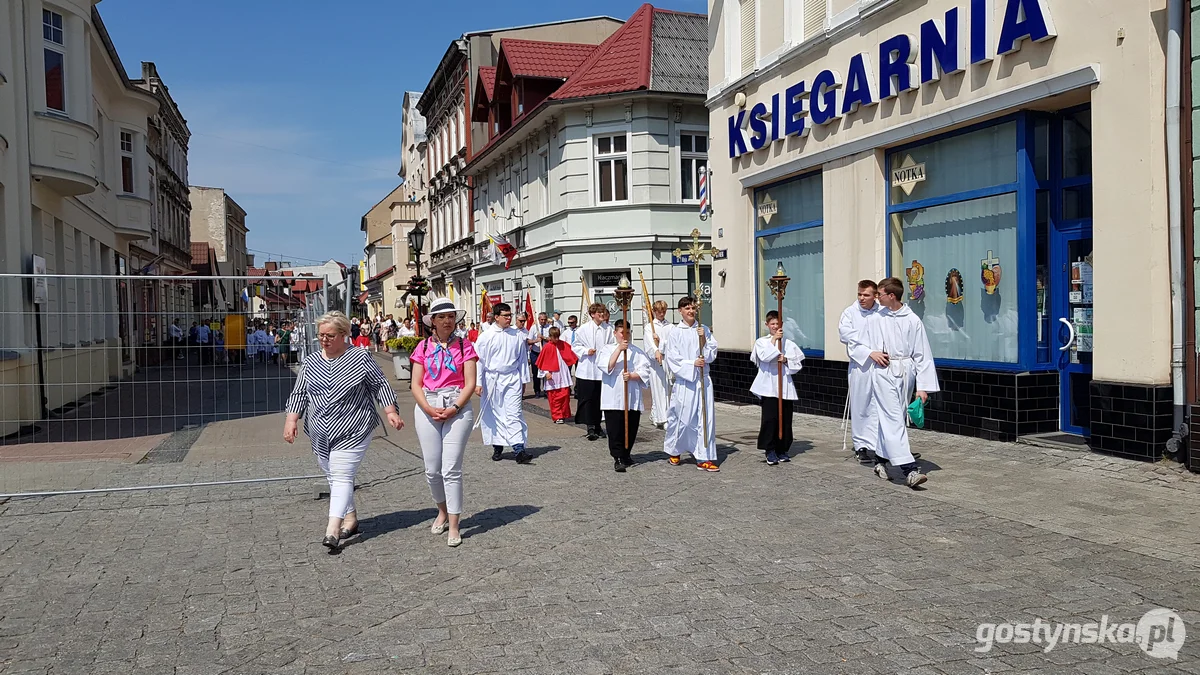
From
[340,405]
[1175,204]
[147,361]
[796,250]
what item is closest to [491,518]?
[340,405]

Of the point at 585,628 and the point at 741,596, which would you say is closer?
the point at 585,628

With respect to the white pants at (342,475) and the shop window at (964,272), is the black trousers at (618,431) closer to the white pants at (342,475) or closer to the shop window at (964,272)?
the white pants at (342,475)

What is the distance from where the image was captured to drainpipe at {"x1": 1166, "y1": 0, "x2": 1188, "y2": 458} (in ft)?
26.4

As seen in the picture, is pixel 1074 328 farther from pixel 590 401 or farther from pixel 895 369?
pixel 590 401

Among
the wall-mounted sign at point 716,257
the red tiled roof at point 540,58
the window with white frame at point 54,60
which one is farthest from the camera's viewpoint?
the red tiled roof at point 540,58

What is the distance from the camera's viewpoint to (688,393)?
383 inches

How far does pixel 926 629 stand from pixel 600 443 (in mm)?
7406

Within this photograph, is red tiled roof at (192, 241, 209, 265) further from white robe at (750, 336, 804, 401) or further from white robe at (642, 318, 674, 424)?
white robe at (750, 336, 804, 401)

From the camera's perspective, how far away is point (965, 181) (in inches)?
433

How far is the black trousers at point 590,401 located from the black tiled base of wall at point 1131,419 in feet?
19.1

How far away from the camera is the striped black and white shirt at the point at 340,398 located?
6496 millimetres

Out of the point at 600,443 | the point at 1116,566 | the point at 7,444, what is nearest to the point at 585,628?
the point at 1116,566

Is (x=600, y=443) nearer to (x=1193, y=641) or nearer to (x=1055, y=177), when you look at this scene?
(x=1055, y=177)

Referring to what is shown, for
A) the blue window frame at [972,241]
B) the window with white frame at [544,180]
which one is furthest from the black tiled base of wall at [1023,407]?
the window with white frame at [544,180]
